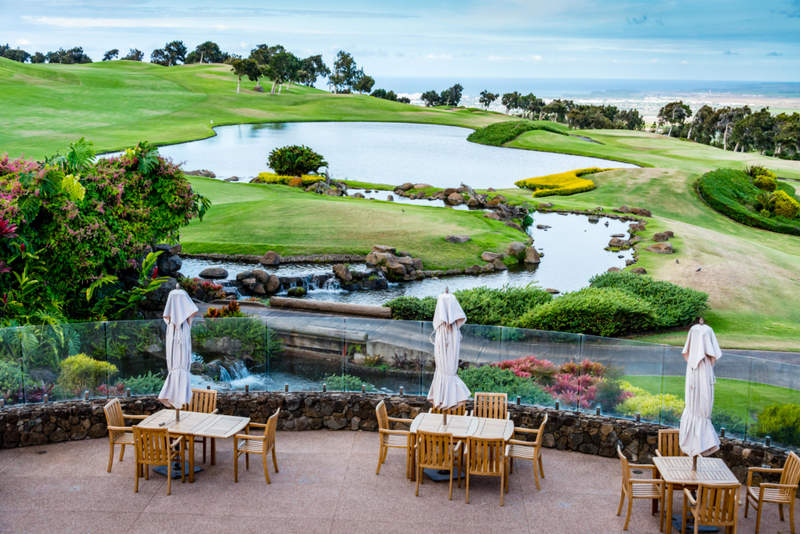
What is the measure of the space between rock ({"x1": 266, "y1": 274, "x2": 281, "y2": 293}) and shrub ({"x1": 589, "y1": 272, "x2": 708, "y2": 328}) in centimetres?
1520

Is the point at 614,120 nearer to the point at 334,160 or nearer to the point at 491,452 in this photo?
the point at 334,160

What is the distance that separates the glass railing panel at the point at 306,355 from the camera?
1550 cm

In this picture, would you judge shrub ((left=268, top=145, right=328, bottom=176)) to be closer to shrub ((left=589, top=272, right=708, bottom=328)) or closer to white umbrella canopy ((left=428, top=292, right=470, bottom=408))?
shrub ((left=589, top=272, right=708, bottom=328))

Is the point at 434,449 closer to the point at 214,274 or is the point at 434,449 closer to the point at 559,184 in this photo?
the point at 214,274

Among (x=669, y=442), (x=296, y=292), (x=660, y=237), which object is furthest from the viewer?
(x=660, y=237)

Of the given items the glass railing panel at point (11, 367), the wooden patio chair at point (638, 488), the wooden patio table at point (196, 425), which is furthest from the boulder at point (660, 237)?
the glass railing panel at point (11, 367)

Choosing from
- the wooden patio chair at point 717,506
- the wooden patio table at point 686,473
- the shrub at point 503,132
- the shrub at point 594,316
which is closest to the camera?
the wooden patio chair at point 717,506

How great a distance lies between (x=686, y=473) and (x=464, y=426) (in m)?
3.93

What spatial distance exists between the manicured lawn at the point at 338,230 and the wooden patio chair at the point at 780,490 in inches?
1061

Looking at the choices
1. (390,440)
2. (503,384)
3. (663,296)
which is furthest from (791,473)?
(663,296)

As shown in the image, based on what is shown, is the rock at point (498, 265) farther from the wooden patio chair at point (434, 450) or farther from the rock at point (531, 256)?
the wooden patio chair at point (434, 450)

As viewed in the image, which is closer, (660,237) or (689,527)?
(689,527)

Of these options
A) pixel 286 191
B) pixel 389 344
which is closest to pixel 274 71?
pixel 286 191

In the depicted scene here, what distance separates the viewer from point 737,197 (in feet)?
202
